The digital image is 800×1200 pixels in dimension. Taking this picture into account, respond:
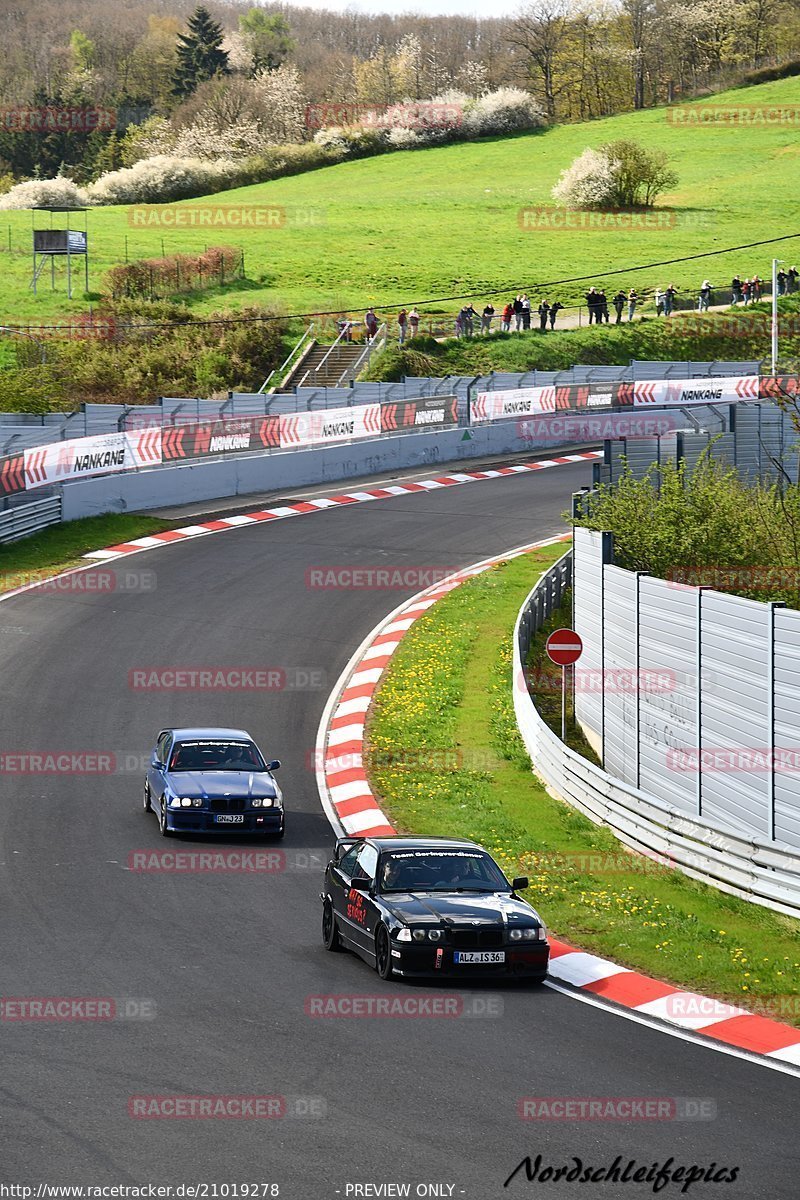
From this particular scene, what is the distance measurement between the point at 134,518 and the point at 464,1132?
29412 mm

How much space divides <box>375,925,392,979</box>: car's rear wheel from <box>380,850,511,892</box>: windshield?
2.19ft

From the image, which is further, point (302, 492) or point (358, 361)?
point (358, 361)

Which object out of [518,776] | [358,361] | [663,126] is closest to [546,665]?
[518,776]

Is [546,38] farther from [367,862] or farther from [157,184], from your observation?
[367,862]

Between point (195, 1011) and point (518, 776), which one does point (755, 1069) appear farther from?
point (518, 776)

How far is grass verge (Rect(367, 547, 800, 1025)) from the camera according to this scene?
46.9 ft

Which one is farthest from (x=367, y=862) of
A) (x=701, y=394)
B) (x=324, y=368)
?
(x=324, y=368)

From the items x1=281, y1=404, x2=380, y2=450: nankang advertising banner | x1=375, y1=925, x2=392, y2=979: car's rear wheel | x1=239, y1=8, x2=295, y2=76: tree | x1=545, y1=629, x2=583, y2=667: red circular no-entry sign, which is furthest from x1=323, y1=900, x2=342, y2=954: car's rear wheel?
x1=239, y1=8, x2=295, y2=76: tree

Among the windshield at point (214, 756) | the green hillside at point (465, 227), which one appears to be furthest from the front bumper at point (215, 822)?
the green hillside at point (465, 227)

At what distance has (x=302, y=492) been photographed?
42312 millimetres

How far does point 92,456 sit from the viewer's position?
37281 millimetres

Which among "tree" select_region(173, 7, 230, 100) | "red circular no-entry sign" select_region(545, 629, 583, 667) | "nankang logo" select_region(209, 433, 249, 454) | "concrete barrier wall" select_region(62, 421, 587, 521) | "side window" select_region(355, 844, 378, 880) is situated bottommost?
"side window" select_region(355, 844, 378, 880)

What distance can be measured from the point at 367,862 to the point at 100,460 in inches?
985

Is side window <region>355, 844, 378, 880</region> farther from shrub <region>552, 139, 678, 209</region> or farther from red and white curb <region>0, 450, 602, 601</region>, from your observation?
shrub <region>552, 139, 678, 209</region>
